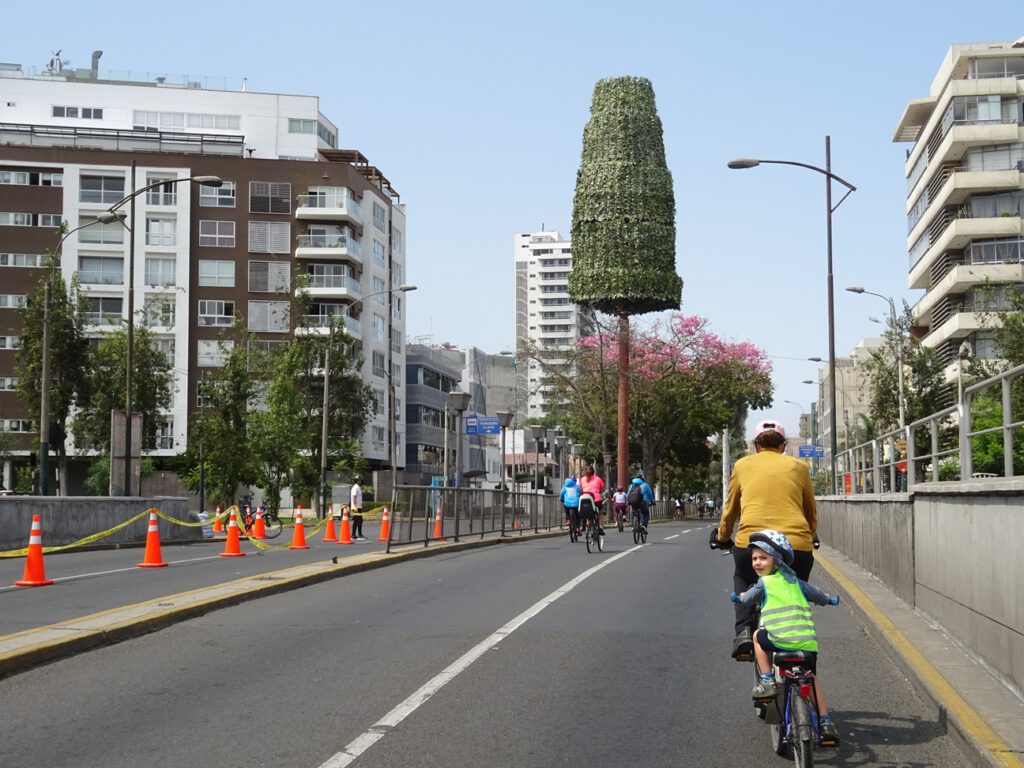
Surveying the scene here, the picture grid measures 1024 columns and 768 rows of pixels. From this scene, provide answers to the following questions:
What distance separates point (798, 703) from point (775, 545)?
885mm

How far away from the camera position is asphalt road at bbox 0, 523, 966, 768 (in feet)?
22.4

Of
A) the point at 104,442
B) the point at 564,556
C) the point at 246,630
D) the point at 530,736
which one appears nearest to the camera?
the point at 530,736

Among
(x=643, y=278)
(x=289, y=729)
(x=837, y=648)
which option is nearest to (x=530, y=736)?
(x=289, y=729)

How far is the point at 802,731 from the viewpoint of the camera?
19.5 feet

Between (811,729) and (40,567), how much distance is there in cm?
1337

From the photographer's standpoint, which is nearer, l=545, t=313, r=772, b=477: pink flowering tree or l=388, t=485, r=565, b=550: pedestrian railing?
l=388, t=485, r=565, b=550: pedestrian railing

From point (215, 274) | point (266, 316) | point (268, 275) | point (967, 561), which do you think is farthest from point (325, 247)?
point (967, 561)

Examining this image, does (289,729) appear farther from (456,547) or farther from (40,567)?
(456,547)

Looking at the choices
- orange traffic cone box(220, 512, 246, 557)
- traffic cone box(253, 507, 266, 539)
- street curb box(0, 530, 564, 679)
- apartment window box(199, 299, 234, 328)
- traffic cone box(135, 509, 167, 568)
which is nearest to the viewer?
street curb box(0, 530, 564, 679)

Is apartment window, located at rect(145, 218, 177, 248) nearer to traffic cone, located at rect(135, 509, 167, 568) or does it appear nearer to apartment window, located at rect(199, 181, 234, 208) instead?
apartment window, located at rect(199, 181, 234, 208)

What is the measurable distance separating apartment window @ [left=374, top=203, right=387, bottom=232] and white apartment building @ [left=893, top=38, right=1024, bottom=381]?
35.9 meters

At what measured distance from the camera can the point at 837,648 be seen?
11000mm

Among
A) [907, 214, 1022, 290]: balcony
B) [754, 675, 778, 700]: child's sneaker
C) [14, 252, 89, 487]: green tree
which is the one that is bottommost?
[754, 675, 778, 700]: child's sneaker

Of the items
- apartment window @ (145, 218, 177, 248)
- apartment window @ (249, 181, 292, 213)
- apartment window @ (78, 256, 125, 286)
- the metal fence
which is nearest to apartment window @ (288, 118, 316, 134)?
apartment window @ (249, 181, 292, 213)
